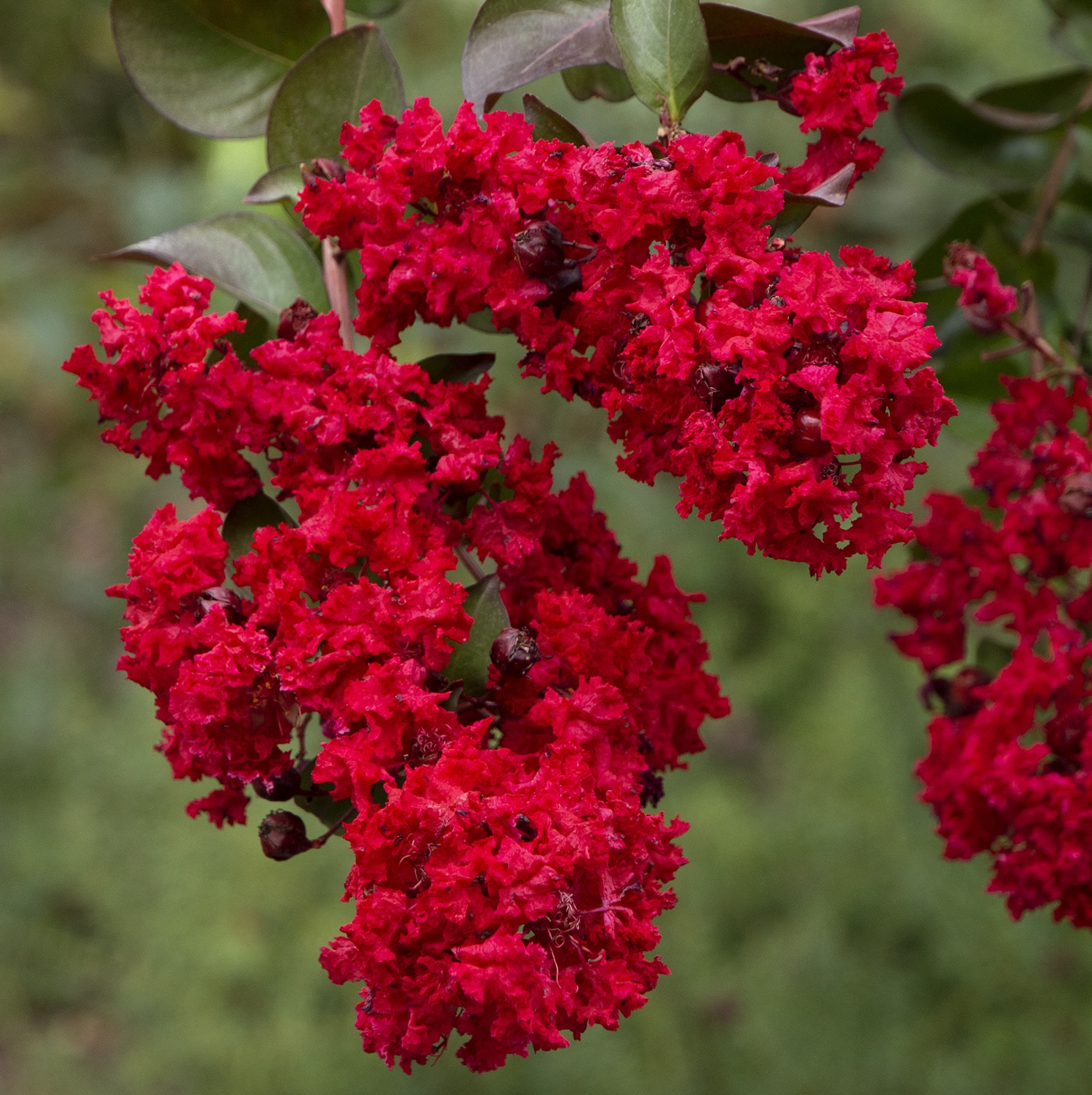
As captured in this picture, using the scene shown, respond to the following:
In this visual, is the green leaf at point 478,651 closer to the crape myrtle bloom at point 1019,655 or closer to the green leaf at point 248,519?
the green leaf at point 248,519

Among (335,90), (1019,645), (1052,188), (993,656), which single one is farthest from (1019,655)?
(335,90)

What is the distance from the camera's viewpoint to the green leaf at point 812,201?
2.06 feet

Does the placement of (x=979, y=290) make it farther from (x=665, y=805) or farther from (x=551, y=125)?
(x=665, y=805)

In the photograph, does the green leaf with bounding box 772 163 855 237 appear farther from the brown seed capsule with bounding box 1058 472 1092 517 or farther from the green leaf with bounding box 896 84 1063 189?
the green leaf with bounding box 896 84 1063 189

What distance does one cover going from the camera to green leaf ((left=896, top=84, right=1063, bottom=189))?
3.78 ft

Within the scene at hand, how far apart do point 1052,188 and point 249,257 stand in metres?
0.72

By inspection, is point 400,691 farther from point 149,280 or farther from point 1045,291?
point 1045,291

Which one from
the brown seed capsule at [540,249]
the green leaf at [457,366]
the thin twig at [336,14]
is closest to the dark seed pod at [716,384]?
the brown seed capsule at [540,249]

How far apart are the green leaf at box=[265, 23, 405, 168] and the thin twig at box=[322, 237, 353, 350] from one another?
0.07 metres

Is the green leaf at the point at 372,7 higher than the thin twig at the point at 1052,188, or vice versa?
the green leaf at the point at 372,7

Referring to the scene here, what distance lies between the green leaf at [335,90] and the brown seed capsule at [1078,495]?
522 mm

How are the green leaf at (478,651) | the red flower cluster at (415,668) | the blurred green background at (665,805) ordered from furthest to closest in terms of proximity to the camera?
1. the blurred green background at (665,805)
2. the green leaf at (478,651)
3. the red flower cluster at (415,668)

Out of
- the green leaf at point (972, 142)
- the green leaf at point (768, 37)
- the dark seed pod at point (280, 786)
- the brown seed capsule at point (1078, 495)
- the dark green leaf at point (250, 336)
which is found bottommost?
the brown seed capsule at point (1078, 495)

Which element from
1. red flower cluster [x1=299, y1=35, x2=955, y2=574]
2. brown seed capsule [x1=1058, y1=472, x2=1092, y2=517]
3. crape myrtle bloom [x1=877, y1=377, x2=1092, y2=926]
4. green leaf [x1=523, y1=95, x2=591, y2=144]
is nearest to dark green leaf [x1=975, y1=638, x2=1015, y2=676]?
crape myrtle bloom [x1=877, y1=377, x2=1092, y2=926]
